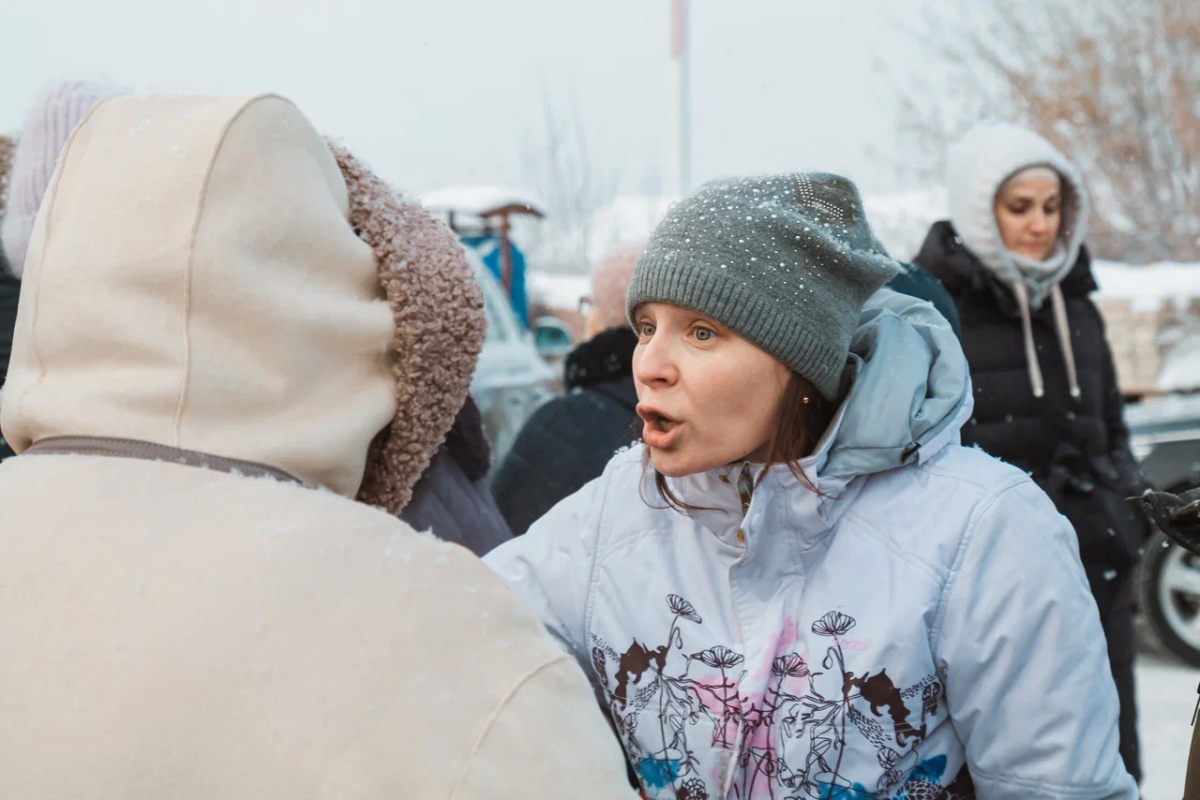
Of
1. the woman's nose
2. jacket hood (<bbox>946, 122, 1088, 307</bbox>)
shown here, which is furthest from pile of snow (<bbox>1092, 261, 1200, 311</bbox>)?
the woman's nose

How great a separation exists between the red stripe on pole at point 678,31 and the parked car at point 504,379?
457cm

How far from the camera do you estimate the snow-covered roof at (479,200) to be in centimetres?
989

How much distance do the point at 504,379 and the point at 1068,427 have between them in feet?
11.7

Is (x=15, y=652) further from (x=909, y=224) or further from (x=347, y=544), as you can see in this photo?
(x=909, y=224)

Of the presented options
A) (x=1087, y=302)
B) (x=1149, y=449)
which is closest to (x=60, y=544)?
(x=1087, y=302)

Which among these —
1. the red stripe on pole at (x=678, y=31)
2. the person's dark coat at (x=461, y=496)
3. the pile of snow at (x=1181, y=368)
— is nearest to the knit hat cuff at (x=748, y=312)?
the person's dark coat at (x=461, y=496)

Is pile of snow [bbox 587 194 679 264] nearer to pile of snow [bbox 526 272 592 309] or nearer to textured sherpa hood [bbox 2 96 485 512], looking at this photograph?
pile of snow [bbox 526 272 592 309]

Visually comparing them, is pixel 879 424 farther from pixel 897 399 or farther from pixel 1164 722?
pixel 1164 722

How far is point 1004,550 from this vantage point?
150 centimetres

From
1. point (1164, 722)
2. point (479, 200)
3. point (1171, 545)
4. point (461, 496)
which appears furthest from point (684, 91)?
point (461, 496)

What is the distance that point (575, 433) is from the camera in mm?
3029

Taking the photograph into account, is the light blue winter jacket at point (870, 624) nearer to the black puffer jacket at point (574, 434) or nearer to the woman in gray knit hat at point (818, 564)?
the woman in gray knit hat at point (818, 564)

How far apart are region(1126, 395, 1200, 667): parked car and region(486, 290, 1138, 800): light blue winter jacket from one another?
13.8 ft

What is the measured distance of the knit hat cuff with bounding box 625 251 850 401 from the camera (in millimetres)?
1531
